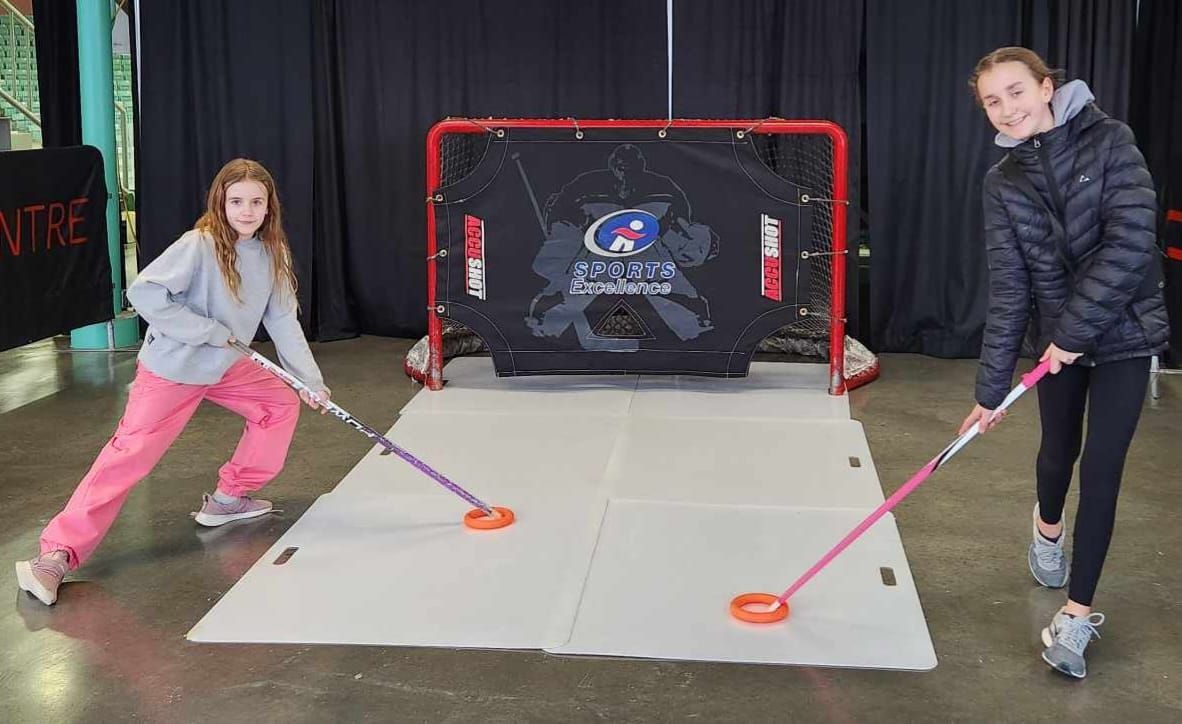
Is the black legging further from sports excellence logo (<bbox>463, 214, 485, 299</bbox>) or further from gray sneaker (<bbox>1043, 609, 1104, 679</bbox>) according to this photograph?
sports excellence logo (<bbox>463, 214, 485, 299</bbox>)

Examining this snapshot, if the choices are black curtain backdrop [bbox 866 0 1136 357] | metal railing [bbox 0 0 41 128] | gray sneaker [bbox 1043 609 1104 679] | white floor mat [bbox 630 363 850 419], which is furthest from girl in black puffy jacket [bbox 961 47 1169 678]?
metal railing [bbox 0 0 41 128]

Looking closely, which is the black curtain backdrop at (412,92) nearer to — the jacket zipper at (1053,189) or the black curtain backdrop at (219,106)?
the black curtain backdrop at (219,106)

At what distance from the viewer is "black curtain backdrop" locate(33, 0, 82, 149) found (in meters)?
6.45

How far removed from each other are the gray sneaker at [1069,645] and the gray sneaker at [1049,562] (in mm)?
403

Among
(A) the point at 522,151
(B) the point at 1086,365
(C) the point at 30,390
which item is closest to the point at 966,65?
(A) the point at 522,151

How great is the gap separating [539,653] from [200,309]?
1.33 metres

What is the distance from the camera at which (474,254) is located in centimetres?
540

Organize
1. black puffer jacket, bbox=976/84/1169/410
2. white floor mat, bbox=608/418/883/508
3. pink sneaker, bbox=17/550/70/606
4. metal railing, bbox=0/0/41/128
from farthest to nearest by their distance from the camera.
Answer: metal railing, bbox=0/0/41/128
white floor mat, bbox=608/418/883/508
pink sneaker, bbox=17/550/70/606
black puffer jacket, bbox=976/84/1169/410

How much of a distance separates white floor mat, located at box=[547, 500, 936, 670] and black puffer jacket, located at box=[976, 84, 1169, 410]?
61 cm

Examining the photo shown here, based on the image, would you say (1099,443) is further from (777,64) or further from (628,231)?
(777,64)

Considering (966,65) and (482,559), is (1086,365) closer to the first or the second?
(482,559)

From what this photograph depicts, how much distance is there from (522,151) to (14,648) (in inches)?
120

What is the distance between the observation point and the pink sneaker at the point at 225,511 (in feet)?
12.3

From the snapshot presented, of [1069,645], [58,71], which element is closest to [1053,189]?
[1069,645]
